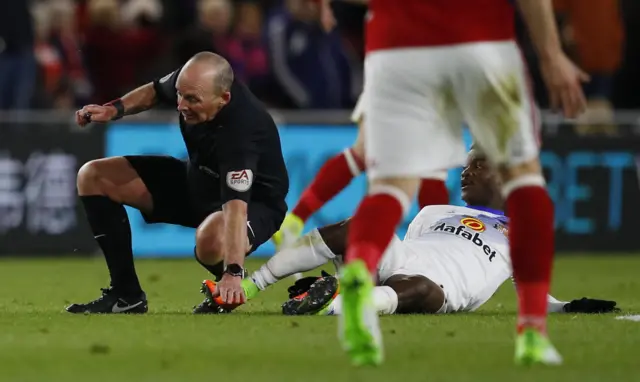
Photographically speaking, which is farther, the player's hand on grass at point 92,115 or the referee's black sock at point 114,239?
the referee's black sock at point 114,239

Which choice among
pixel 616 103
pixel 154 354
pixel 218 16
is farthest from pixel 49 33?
pixel 154 354

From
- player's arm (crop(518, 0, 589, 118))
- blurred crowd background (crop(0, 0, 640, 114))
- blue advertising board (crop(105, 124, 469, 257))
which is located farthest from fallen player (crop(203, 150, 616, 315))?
blurred crowd background (crop(0, 0, 640, 114))

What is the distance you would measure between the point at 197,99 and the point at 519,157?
2656mm

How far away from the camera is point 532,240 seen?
5.74 metres

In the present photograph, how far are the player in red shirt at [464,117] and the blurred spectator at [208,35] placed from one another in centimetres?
999

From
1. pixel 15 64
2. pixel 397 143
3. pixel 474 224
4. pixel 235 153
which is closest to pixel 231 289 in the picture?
pixel 235 153

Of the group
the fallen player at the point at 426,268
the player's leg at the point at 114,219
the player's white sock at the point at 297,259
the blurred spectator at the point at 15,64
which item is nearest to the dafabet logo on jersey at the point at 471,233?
the fallen player at the point at 426,268

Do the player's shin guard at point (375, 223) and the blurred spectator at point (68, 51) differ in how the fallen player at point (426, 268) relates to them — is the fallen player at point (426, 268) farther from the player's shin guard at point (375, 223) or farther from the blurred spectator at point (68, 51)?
the blurred spectator at point (68, 51)

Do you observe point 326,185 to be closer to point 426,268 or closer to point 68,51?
point 426,268

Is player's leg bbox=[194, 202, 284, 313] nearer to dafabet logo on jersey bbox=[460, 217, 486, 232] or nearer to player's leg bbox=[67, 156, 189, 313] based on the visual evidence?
player's leg bbox=[67, 156, 189, 313]

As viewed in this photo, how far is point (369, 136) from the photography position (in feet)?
19.3

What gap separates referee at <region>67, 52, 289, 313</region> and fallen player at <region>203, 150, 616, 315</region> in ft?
0.99

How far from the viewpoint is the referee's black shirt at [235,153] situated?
7.85 meters

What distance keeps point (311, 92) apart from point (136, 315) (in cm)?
819
